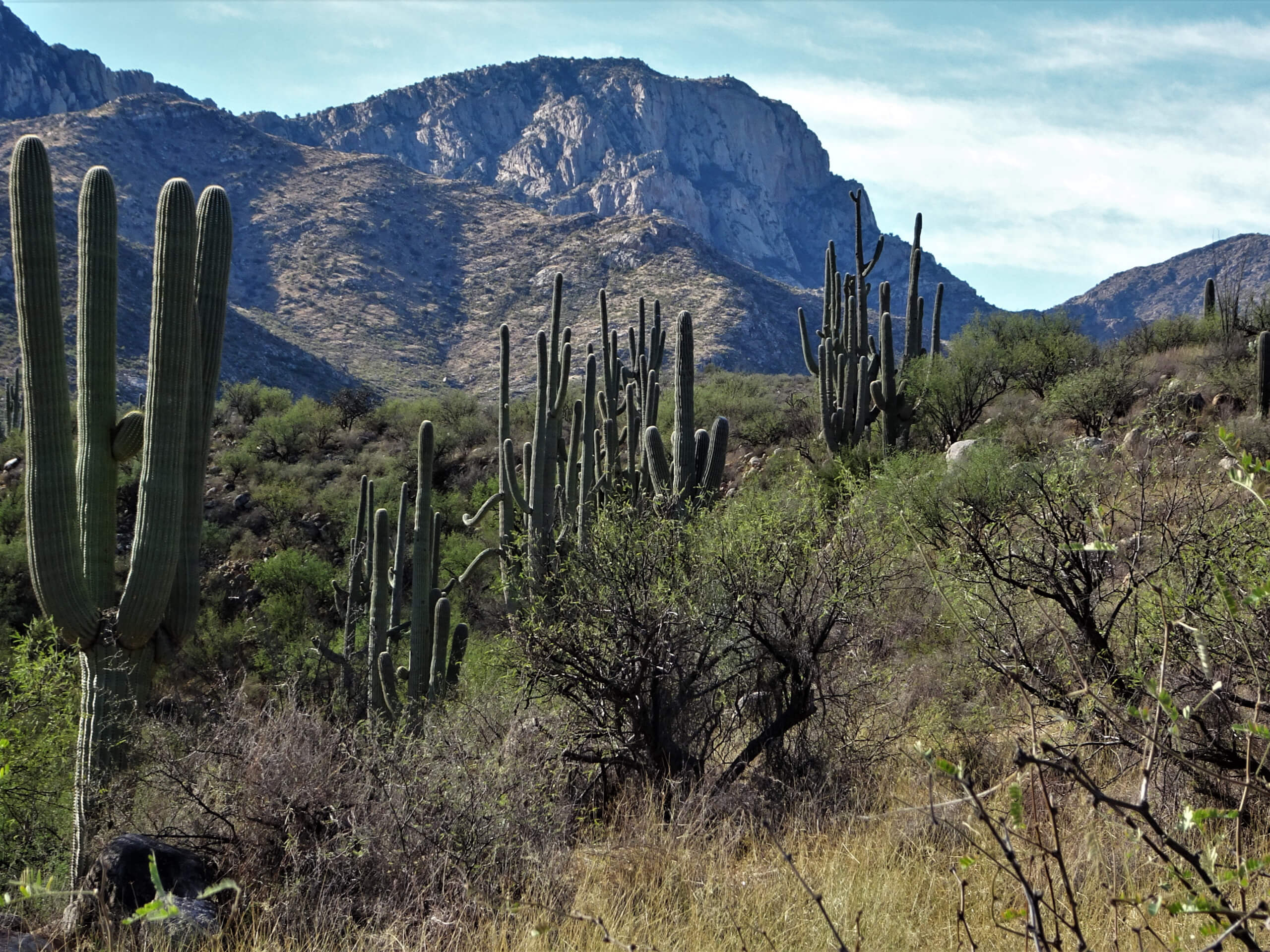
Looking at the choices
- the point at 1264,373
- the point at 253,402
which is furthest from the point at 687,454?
the point at 253,402

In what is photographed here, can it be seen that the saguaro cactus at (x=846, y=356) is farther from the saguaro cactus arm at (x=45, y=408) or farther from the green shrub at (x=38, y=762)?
the saguaro cactus arm at (x=45, y=408)

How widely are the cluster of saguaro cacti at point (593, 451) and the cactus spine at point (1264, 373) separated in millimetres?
10241

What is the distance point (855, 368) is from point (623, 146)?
15810 centimetres

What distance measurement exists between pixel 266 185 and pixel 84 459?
94.7m

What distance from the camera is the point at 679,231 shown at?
83.3 meters

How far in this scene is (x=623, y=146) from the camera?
544 feet

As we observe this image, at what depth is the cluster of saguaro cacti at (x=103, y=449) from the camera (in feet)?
19.8

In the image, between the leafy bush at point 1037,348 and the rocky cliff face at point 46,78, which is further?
the rocky cliff face at point 46,78

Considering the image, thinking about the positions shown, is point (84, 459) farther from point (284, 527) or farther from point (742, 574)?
point (284, 527)

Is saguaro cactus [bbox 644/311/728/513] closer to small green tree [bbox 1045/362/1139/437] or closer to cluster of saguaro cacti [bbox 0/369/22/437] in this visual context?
small green tree [bbox 1045/362/1139/437]

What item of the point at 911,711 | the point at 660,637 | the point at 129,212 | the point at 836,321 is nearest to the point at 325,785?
the point at 660,637

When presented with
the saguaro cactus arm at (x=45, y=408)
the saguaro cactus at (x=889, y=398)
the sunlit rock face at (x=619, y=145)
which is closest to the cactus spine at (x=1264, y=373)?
the saguaro cactus at (x=889, y=398)

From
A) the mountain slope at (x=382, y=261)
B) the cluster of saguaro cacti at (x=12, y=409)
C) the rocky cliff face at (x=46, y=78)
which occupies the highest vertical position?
the rocky cliff face at (x=46, y=78)

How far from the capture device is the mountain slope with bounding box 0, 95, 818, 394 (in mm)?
64562
